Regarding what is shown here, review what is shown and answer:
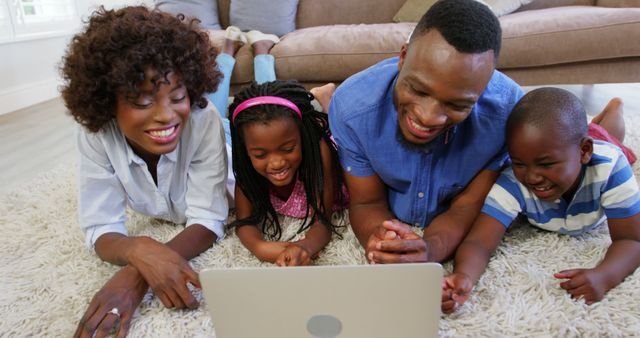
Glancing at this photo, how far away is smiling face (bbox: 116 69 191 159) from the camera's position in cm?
91

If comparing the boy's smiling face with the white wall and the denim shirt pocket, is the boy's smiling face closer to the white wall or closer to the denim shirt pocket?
the denim shirt pocket

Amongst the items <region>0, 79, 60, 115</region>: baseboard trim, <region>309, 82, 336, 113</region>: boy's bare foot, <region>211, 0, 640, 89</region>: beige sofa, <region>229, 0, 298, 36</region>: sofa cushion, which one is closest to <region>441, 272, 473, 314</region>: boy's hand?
<region>309, 82, 336, 113</region>: boy's bare foot

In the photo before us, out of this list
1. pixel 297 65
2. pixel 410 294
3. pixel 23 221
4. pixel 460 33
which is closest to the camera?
pixel 410 294

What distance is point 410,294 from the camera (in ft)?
2.02

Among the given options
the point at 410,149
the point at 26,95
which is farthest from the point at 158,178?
the point at 26,95

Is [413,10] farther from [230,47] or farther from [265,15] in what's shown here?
[230,47]

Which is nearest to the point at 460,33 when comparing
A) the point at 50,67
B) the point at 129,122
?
the point at 129,122

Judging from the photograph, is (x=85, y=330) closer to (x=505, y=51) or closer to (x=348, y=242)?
(x=348, y=242)

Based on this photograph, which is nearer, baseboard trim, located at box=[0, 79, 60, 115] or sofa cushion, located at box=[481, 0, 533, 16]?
sofa cushion, located at box=[481, 0, 533, 16]

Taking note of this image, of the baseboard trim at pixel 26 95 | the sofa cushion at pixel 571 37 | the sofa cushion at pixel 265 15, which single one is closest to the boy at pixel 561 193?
the sofa cushion at pixel 571 37

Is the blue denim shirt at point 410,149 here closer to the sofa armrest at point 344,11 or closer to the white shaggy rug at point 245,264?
the white shaggy rug at point 245,264

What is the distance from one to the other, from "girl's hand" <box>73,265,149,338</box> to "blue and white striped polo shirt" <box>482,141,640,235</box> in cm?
77

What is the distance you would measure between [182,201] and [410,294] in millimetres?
716

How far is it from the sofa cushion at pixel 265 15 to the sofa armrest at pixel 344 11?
114mm
